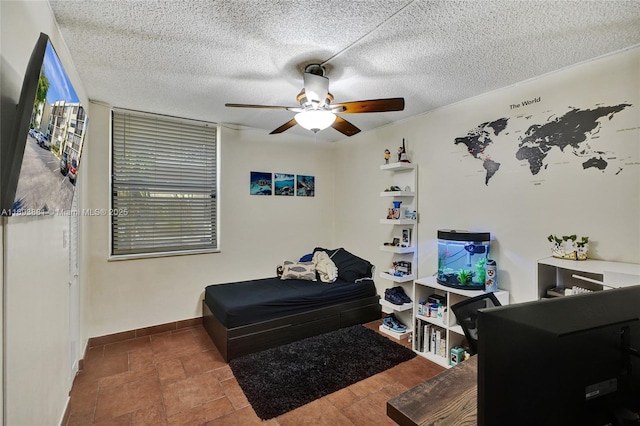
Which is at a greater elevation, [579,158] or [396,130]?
[396,130]

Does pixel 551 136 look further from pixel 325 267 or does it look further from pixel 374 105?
pixel 325 267

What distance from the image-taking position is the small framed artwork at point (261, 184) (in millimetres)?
4016

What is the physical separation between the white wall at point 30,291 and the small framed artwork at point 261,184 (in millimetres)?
2345

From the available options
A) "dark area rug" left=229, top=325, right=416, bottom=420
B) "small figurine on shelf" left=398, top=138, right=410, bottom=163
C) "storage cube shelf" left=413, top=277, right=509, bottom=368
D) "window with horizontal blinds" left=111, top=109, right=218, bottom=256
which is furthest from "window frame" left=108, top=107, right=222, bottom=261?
"storage cube shelf" left=413, top=277, right=509, bottom=368

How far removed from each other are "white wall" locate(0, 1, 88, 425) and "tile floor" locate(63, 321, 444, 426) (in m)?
0.41

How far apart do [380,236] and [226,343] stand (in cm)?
234

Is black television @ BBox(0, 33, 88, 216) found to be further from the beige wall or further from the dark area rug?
the dark area rug

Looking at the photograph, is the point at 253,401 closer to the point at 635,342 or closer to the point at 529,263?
the point at 635,342

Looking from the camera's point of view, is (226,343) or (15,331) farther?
(226,343)

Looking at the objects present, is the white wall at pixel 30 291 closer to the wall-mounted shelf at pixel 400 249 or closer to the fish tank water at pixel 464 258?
the fish tank water at pixel 464 258

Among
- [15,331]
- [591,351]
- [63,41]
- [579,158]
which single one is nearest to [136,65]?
[63,41]

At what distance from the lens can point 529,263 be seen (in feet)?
7.98

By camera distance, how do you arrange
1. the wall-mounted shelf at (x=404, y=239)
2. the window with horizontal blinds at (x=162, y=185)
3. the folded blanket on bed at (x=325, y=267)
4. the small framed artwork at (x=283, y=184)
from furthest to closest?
1. the small framed artwork at (x=283, y=184)
2. the folded blanket on bed at (x=325, y=267)
3. the wall-mounted shelf at (x=404, y=239)
4. the window with horizontal blinds at (x=162, y=185)

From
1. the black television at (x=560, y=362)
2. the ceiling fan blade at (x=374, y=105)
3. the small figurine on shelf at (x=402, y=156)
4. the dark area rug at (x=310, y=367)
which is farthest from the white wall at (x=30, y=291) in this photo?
the small figurine on shelf at (x=402, y=156)
